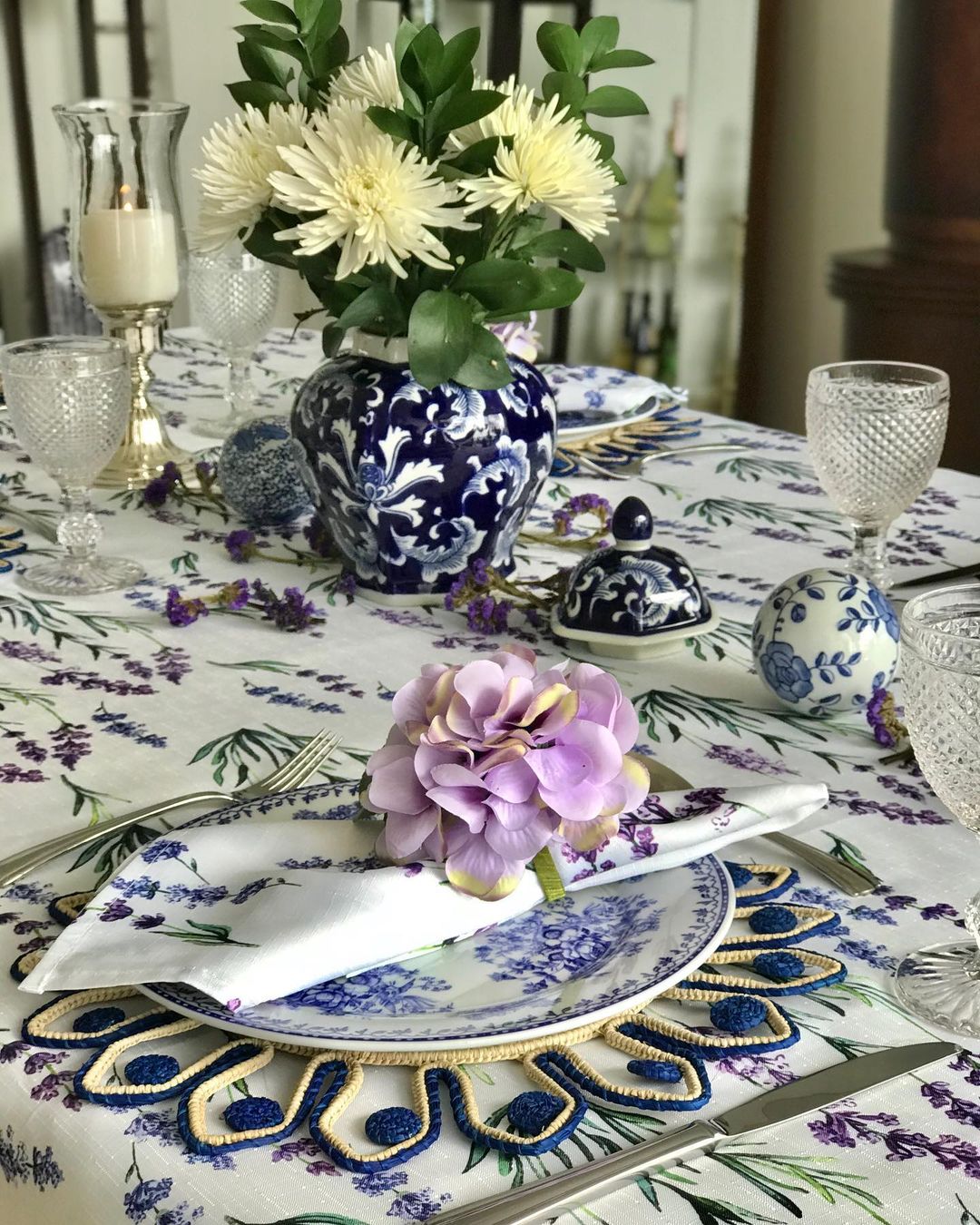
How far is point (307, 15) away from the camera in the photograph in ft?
3.68

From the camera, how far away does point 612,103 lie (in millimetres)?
1140

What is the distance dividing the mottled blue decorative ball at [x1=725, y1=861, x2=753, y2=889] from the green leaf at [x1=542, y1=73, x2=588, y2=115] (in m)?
0.63

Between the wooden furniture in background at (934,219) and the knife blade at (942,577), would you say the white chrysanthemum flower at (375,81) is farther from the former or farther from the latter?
the wooden furniture in background at (934,219)

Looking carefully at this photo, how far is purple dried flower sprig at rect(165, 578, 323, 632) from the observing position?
44.7 inches

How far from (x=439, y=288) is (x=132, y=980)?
25.9 inches

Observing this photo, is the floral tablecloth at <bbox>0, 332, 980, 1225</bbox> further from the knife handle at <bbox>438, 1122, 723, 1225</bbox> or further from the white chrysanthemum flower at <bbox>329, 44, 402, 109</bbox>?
the white chrysanthemum flower at <bbox>329, 44, 402, 109</bbox>

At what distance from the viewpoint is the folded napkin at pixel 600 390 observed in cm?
168

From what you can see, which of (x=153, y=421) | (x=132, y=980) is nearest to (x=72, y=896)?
(x=132, y=980)

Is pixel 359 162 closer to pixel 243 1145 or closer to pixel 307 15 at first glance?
pixel 307 15

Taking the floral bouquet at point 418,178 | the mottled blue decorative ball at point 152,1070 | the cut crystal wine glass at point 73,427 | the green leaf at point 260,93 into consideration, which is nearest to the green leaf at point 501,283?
the floral bouquet at point 418,178

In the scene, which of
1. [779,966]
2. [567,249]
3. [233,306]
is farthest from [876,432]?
[233,306]

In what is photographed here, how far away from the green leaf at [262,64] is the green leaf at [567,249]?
24cm

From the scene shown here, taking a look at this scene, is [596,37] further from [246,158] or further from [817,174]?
[817,174]

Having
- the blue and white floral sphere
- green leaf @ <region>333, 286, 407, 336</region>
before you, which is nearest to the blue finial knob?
the blue and white floral sphere
